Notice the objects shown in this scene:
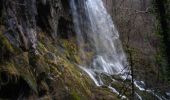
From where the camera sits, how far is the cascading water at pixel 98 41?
33.5 meters

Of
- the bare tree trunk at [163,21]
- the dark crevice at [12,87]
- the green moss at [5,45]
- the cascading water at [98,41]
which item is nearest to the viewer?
the bare tree trunk at [163,21]

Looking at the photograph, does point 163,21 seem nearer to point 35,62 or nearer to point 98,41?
point 35,62

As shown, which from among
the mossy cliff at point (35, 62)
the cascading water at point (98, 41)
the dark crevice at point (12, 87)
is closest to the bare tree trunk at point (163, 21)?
the mossy cliff at point (35, 62)

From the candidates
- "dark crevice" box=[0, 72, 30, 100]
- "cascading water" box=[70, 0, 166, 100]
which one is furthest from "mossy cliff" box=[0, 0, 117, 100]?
"cascading water" box=[70, 0, 166, 100]

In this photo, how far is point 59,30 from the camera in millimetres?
34656

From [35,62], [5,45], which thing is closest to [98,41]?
[35,62]

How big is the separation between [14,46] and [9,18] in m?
1.47

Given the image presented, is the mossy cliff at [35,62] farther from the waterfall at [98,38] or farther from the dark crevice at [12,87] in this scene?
the waterfall at [98,38]

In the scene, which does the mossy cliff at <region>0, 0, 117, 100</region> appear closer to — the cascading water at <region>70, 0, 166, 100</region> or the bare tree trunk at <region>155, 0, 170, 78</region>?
the cascading water at <region>70, 0, 166, 100</region>

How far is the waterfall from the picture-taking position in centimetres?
3456

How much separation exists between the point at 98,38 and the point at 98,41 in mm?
400

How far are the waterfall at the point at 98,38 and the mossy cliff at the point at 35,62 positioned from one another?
3066 mm

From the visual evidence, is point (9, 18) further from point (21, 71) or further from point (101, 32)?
Result: point (101, 32)

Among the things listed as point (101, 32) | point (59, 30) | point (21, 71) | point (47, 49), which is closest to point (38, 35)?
point (47, 49)
